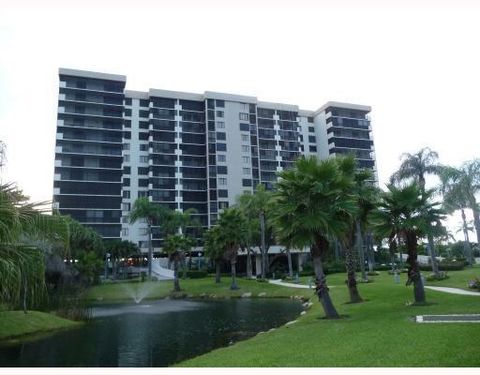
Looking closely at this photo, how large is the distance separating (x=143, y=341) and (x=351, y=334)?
36.8ft

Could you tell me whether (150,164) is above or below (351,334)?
above

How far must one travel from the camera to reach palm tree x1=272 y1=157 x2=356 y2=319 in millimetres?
22047

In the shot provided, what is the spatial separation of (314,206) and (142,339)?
11.8m

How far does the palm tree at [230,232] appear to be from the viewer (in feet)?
181

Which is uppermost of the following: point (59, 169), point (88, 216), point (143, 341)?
point (59, 169)

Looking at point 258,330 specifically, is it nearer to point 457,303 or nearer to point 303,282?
point 457,303

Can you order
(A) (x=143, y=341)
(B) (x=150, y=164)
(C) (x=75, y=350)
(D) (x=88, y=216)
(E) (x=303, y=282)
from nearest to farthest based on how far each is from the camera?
(C) (x=75, y=350) → (A) (x=143, y=341) → (E) (x=303, y=282) → (D) (x=88, y=216) → (B) (x=150, y=164)

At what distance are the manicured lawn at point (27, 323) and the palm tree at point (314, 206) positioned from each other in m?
15.0

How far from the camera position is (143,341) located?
867 inches

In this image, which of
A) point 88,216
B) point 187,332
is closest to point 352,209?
point 187,332

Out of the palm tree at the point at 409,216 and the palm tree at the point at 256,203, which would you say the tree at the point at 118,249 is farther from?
the palm tree at the point at 409,216

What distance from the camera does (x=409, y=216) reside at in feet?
81.1

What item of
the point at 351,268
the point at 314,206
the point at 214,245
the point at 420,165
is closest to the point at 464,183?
the point at 420,165

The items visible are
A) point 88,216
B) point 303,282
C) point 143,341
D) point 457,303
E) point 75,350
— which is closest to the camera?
point 75,350
